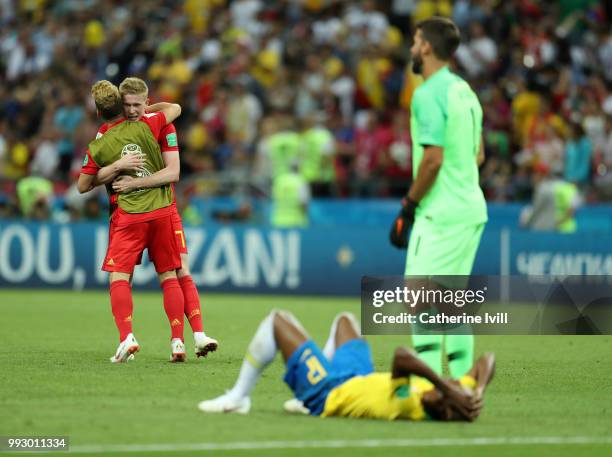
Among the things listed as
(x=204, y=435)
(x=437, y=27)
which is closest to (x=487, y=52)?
(x=437, y=27)

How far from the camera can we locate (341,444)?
684cm

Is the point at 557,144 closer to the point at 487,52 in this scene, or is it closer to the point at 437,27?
the point at 487,52

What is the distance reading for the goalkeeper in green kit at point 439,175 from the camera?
25.6 ft

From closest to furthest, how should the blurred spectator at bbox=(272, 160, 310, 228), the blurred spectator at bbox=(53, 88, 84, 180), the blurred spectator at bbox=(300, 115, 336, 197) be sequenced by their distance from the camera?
the blurred spectator at bbox=(272, 160, 310, 228) → the blurred spectator at bbox=(300, 115, 336, 197) → the blurred spectator at bbox=(53, 88, 84, 180)

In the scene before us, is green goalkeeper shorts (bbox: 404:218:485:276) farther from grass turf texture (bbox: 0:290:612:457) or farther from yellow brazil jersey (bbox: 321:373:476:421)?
grass turf texture (bbox: 0:290:612:457)

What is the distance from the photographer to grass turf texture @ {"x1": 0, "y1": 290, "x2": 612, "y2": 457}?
7.15 meters

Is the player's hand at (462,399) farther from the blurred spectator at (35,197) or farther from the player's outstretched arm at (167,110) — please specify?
the blurred spectator at (35,197)

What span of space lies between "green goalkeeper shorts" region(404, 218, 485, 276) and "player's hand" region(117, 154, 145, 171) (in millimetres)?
3451

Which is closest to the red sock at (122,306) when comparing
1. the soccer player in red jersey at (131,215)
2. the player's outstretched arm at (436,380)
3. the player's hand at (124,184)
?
the soccer player in red jersey at (131,215)

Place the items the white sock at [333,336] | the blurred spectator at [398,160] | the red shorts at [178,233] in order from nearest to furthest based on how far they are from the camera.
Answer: the white sock at [333,336] → the red shorts at [178,233] → the blurred spectator at [398,160]

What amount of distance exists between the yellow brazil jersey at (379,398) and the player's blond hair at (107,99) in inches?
161

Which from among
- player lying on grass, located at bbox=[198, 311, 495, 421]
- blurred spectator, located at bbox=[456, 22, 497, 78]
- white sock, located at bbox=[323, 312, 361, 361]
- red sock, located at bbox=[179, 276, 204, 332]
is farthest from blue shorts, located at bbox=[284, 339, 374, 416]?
blurred spectator, located at bbox=[456, 22, 497, 78]

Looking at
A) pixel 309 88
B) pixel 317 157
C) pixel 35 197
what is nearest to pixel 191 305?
pixel 317 157

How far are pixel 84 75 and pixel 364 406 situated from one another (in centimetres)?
1997
